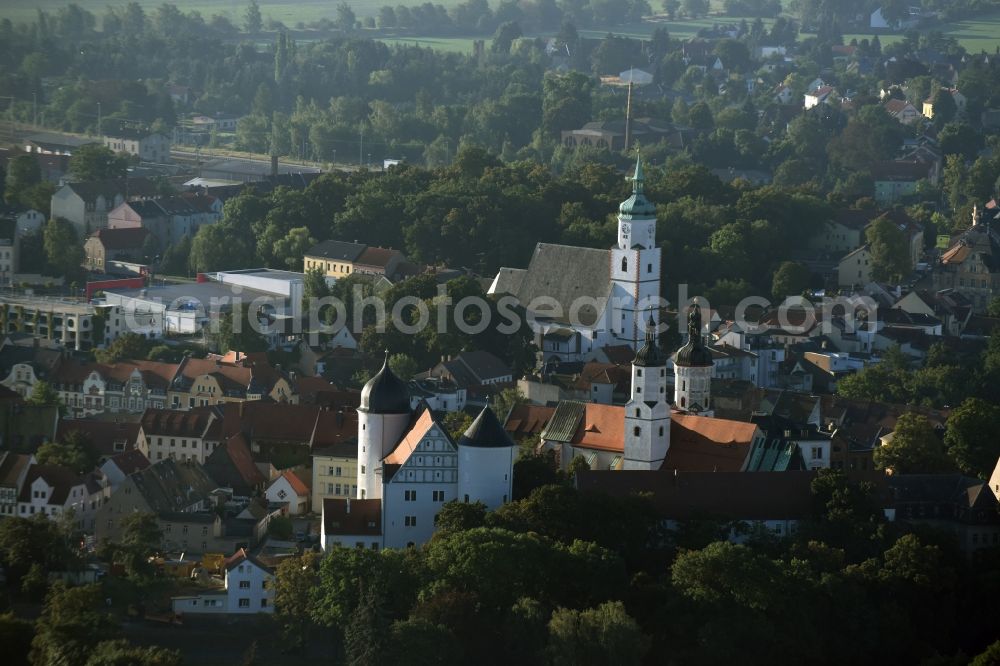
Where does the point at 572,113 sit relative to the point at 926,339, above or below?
above

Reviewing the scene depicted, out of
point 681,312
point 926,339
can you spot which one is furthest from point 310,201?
point 926,339

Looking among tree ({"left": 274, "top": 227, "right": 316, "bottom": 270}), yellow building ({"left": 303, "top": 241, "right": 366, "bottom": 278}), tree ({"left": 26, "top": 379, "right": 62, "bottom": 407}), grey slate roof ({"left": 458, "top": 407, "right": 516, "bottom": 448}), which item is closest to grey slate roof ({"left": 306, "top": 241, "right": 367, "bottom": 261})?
yellow building ({"left": 303, "top": 241, "right": 366, "bottom": 278})

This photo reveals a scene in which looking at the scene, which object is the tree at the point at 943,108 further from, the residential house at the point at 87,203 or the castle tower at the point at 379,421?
the castle tower at the point at 379,421

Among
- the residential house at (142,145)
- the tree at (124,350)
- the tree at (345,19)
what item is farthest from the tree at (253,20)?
the tree at (124,350)

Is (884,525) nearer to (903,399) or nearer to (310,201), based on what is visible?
(903,399)

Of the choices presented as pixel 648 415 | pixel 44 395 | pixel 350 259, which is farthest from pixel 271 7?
pixel 648 415

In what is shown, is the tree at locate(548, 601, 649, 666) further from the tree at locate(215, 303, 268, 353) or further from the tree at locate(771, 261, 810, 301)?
the tree at locate(771, 261, 810, 301)

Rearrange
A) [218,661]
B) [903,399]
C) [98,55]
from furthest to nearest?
[98,55], [903,399], [218,661]
